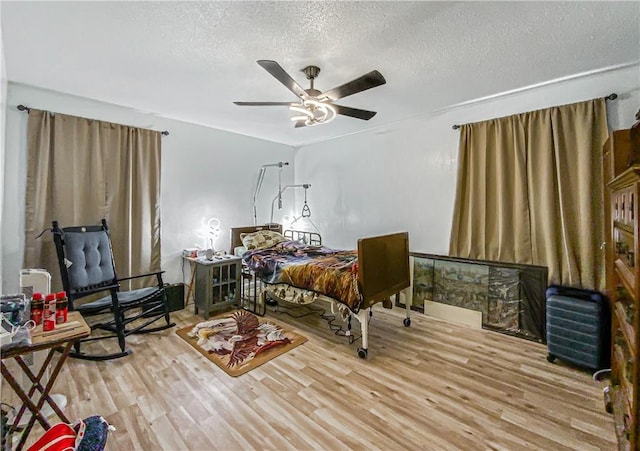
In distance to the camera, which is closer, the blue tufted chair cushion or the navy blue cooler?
the navy blue cooler

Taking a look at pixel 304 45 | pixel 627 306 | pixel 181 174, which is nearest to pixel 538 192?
pixel 627 306

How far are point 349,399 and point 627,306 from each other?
1.68 m

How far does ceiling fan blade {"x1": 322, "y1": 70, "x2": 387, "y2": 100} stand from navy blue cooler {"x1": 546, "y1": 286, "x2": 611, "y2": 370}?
7.75ft

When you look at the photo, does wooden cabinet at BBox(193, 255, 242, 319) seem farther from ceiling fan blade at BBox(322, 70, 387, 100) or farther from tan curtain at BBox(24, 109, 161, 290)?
ceiling fan blade at BBox(322, 70, 387, 100)

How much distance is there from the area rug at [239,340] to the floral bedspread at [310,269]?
52cm

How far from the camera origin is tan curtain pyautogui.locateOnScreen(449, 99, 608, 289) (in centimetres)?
251

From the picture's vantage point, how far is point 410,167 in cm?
382

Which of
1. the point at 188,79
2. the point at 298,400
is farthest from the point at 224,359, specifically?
the point at 188,79

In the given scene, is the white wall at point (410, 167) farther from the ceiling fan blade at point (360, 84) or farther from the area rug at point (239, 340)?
the area rug at point (239, 340)

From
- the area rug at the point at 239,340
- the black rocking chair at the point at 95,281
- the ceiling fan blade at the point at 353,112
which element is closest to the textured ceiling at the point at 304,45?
the ceiling fan blade at the point at 353,112

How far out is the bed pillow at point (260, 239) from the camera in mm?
4005

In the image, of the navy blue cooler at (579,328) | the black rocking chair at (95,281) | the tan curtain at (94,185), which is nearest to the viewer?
the navy blue cooler at (579,328)

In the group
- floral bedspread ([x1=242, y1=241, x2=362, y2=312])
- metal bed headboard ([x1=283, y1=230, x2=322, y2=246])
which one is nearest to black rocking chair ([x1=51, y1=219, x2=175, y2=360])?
floral bedspread ([x1=242, y1=241, x2=362, y2=312])

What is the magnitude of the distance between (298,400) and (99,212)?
10.0 ft
